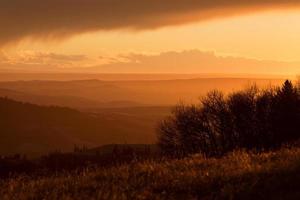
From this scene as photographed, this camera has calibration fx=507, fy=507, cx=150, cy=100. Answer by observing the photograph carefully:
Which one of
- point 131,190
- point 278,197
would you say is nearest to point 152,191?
point 131,190

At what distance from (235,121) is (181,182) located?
6795cm

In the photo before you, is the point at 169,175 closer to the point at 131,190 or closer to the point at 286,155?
the point at 131,190

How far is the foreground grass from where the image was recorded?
9836mm

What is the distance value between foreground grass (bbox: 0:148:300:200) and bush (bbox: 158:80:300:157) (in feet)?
171

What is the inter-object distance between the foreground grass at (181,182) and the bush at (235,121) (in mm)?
52146

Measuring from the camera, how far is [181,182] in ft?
35.8

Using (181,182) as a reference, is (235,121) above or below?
below

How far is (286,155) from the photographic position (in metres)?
13.7

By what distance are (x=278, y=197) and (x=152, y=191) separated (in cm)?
258

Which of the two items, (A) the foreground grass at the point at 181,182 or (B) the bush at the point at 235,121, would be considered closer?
(A) the foreground grass at the point at 181,182

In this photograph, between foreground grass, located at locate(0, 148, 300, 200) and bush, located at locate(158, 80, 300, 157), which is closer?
foreground grass, located at locate(0, 148, 300, 200)

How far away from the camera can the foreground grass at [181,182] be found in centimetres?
984

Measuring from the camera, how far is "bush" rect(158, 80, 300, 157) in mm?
68562

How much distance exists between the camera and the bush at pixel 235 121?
6856 centimetres
